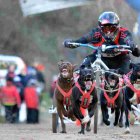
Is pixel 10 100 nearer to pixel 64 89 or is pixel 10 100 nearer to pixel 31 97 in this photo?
pixel 31 97

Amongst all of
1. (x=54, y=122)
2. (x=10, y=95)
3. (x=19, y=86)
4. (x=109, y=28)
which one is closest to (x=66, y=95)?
(x=54, y=122)

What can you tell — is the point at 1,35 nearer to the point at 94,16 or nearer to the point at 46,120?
the point at 94,16

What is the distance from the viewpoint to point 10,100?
85.9ft

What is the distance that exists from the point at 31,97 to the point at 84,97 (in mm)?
11050

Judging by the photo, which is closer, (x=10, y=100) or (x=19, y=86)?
(x=10, y=100)

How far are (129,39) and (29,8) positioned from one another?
10.2m

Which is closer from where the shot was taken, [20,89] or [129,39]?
[129,39]

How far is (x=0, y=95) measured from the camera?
26281 mm

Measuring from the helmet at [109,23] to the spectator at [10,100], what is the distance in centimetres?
988

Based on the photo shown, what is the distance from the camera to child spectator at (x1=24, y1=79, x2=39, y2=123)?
26828mm

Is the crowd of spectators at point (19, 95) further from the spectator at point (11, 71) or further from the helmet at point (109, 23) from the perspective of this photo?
the helmet at point (109, 23)

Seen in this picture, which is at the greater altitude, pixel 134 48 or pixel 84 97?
pixel 134 48

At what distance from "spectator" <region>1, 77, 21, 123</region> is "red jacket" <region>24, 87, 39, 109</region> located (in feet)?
1.59

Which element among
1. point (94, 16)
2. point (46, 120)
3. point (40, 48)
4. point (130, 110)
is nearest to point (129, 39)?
point (130, 110)
